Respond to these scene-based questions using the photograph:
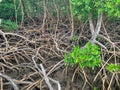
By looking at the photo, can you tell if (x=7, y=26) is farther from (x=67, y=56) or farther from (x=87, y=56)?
(x=87, y=56)

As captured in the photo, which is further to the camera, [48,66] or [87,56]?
[48,66]

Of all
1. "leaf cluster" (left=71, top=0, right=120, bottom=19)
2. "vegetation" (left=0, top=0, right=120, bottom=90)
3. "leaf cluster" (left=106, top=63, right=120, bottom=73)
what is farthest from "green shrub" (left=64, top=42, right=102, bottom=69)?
"leaf cluster" (left=71, top=0, right=120, bottom=19)

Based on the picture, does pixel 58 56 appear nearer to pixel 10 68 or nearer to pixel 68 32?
pixel 10 68

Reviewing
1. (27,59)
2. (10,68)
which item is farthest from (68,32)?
(10,68)

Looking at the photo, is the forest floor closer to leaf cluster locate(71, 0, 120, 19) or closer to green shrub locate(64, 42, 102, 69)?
green shrub locate(64, 42, 102, 69)

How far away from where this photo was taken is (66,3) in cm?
830

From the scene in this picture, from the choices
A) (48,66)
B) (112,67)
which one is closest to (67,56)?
(112,67)

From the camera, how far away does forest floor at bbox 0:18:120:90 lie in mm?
5066

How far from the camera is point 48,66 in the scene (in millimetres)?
5691

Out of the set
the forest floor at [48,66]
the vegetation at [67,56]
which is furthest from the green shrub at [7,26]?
the forest floor at [48,66]

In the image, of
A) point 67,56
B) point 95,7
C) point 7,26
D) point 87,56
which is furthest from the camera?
point 7,26

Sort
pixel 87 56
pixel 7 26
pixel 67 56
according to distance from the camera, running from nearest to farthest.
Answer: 1. pixel 87 56
2. pixel 67 56
3. pixel 7 26

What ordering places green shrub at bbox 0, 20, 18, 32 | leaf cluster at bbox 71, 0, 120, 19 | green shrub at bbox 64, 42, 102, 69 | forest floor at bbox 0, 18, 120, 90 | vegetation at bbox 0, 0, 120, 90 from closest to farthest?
green shrub at bbox 64, 42, 102, 69 < vegetation at bbox 0, 0, 120, 90 < forest floor at bbox 0, 18, 120, 90 < leaf cluster at bbox 71, 0, 120, 19 < green shrub at bbox 0, 20, 18, 32

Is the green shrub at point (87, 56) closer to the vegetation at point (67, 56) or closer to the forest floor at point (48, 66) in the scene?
the vegetation at point (67, 56)
